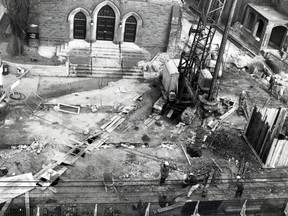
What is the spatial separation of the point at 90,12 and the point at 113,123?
1071cm

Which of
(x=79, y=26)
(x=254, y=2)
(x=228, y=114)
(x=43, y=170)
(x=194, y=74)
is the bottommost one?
(x=43, y=170)

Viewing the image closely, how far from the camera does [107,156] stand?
2527 cm

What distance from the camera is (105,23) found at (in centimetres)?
3506

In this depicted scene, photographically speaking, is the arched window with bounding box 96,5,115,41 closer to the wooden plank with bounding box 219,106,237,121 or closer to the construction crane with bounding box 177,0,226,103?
the construction crane with bounding box 177,0,226,103

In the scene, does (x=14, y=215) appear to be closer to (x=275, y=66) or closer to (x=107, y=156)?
(x=107, y=156)

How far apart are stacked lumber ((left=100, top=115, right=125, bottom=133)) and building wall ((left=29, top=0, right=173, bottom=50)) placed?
9.79m

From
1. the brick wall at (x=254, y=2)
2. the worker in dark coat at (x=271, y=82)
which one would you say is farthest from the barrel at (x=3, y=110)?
the brick wall at (x=254, y=2)

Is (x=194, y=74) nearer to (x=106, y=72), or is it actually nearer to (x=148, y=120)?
(x=148, y=120)

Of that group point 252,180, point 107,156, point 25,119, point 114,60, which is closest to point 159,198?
point 107,156

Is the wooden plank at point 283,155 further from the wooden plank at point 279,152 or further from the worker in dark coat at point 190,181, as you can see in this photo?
the worker in dark coat at point 190,181

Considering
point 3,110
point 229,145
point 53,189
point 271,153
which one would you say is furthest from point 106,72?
point 271,153

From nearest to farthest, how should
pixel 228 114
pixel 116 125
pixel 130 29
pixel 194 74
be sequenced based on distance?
pixel 116 125 < pixel 228 114 < pixel 194 74 < pixel 130 29

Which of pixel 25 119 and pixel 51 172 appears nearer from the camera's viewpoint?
pixel 51 172

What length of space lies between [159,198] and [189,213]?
1998mm
